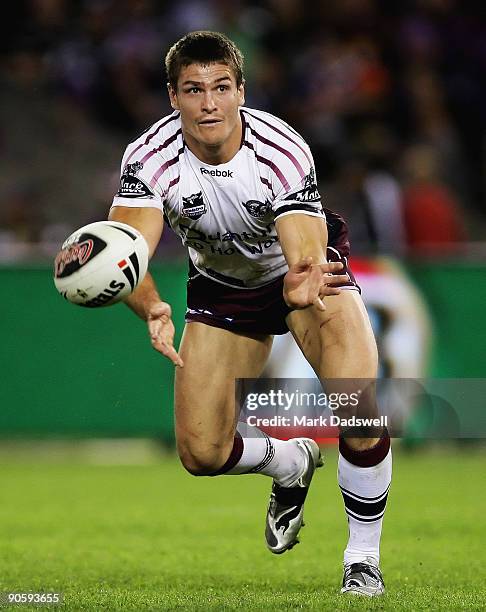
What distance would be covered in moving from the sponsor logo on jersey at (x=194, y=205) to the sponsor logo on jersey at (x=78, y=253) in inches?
29.9

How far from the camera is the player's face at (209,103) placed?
5.76 m

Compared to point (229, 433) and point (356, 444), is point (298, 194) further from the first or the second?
point (229, 433)

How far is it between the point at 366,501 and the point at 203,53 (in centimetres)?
212

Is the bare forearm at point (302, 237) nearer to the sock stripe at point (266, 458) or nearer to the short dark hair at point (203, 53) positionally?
the short dark hair at point (203, 53)

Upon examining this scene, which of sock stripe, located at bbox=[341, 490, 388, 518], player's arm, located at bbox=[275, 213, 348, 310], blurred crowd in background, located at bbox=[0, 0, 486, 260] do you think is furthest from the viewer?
blurred crowd in background, located at bbox=[0, 0, 486, 260]

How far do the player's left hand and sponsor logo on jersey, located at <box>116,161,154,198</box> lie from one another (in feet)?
2.67

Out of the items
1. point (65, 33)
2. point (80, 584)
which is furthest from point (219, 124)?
point (65, 33)

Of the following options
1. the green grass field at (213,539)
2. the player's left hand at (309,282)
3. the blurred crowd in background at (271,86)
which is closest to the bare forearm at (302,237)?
the player's left hand at (309,282)

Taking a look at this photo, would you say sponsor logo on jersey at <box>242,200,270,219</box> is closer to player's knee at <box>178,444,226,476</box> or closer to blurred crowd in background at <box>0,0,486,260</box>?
player's knee at <box>178,444,226,476</box>

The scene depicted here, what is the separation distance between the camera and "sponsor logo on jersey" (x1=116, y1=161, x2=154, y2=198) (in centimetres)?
584

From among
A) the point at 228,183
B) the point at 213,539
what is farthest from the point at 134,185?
the point at 213,539

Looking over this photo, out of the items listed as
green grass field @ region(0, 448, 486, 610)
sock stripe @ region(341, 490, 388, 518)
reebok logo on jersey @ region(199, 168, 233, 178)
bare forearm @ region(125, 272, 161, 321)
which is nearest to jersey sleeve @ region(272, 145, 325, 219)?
reebok logo on jersey @ region(199, 168, 233, 178)

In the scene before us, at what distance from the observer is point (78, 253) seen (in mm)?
5297

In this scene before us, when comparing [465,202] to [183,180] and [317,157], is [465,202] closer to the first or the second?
[317,157]
